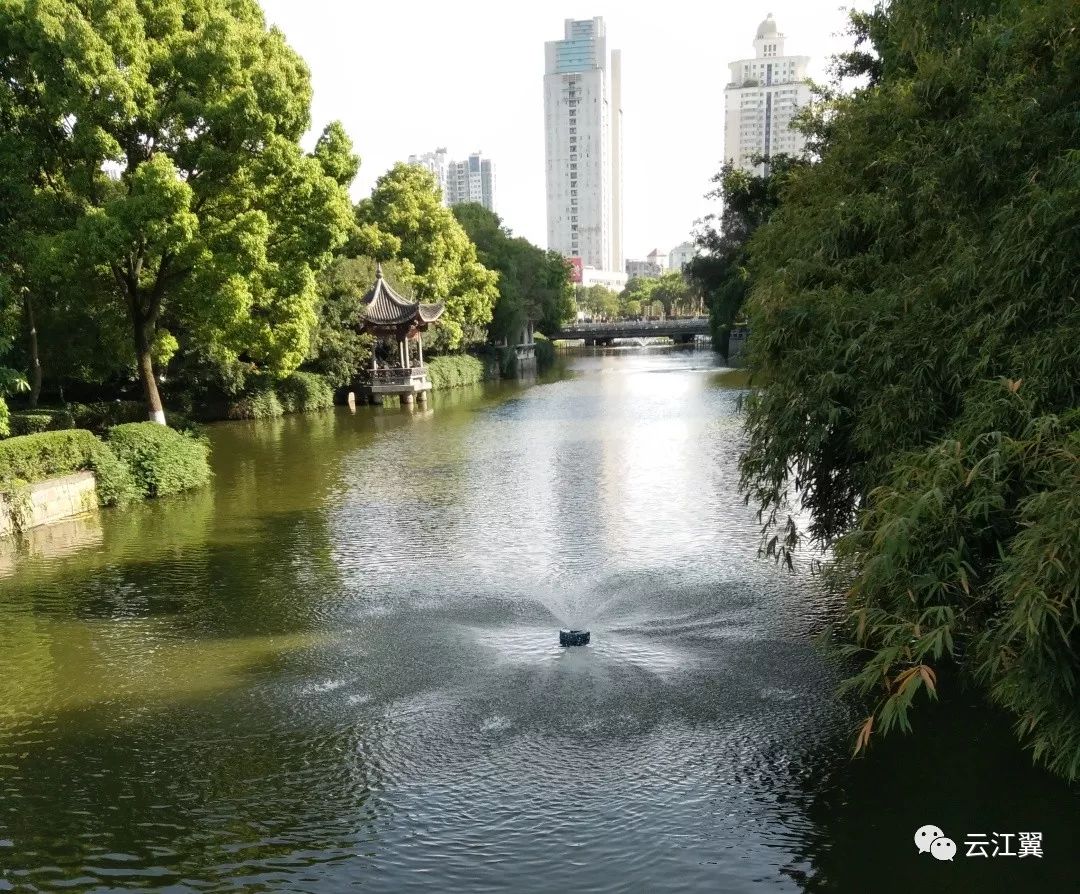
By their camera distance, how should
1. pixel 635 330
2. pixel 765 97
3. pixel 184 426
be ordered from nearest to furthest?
pixel 184 426 → pixel 635 330 → pixel 765 97

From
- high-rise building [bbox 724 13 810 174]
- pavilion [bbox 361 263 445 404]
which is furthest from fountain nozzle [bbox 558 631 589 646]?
high-rise building [bbox 724 13 810 174]

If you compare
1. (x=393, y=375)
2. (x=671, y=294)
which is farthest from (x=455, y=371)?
(x=671, y=294)

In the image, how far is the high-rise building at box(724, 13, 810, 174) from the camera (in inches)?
4825

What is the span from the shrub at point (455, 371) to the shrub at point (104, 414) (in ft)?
50.8

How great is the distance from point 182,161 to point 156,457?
6.46 meters

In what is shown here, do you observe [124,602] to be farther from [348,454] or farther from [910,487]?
[348,454]

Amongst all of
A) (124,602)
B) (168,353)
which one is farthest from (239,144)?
(124,602)

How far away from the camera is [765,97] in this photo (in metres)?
127

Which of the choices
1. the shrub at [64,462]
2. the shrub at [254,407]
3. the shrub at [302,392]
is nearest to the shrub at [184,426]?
the shrub at [64,462]

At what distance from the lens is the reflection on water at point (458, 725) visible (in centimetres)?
581

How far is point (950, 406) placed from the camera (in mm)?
6137

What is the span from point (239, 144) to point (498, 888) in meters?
17.2

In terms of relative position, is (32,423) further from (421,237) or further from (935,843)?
(421,237)

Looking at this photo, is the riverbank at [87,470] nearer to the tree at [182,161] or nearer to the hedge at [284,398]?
the tree at [182,161]
